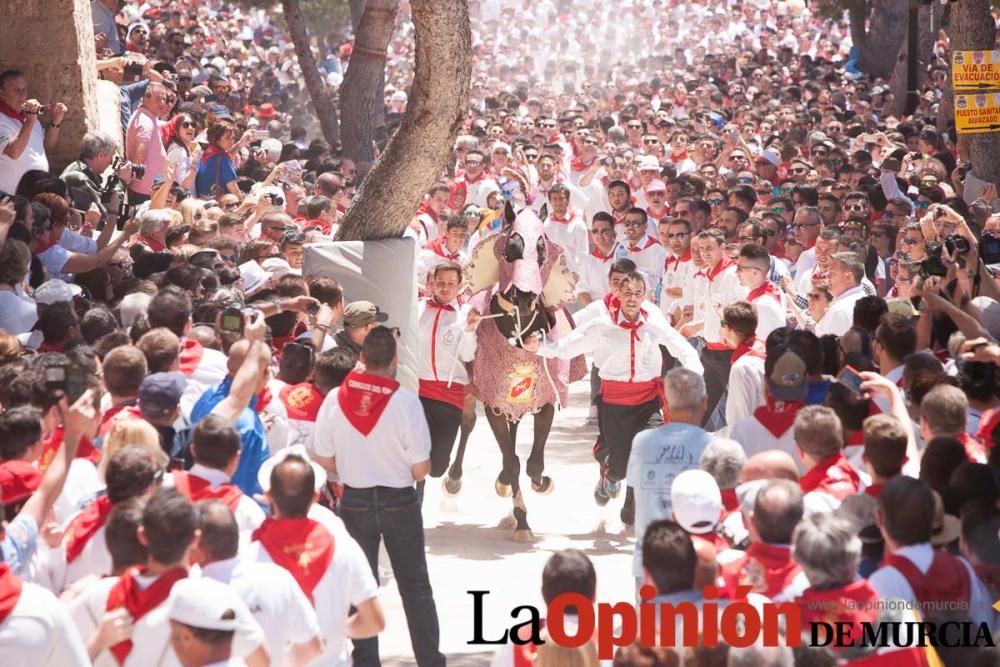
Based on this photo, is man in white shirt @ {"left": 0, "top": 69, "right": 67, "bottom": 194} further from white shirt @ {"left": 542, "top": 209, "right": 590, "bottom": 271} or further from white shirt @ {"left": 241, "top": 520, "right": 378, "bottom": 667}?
white shirt @ {"left": 241, "top": 520, "right": 378, "bottom": 667}

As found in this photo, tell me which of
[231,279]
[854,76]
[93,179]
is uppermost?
[854,76]

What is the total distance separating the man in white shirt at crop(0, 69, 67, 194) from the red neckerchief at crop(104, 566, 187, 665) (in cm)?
617

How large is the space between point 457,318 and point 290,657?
5.03 meters

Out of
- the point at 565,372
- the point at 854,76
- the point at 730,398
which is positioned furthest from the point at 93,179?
the point at 854,76

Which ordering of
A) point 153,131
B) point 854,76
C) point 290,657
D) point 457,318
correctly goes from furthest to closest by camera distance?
point 854,76, point 153,131, point 457,318, point 290,657

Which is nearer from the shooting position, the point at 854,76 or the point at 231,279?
the point at 231,279

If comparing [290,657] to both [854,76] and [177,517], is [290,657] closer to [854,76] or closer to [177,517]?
[177,517]

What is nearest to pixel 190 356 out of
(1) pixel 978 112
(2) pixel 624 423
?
(2) pixel 624 423

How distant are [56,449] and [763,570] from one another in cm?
288

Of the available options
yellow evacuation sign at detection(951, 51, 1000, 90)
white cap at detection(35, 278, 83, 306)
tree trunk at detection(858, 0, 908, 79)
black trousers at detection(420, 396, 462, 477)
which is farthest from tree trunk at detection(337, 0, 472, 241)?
tree trunk at detection(858, 0, 908, 79)

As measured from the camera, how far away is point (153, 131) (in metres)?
12.6

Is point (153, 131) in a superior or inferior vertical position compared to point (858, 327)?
superior

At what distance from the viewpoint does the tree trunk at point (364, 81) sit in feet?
57.0

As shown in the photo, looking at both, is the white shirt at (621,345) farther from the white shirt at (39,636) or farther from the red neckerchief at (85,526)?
the white shirt at (39,636)
